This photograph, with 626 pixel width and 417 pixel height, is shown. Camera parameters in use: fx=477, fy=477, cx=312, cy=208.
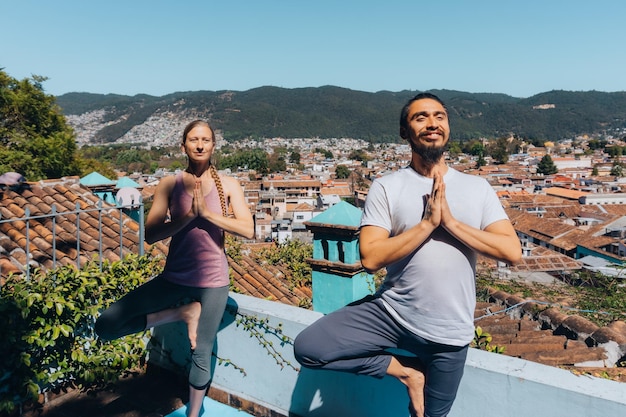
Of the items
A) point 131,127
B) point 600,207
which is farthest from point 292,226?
point 131,127

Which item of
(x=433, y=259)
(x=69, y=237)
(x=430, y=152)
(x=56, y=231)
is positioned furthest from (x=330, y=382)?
(x=56, y=231)

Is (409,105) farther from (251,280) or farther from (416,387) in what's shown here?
(251,280)

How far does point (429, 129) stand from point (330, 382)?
1161mm

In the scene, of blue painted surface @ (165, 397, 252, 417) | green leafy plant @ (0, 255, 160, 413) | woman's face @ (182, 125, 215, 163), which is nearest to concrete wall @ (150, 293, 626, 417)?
blue painted surface @ (165, 397, 252, 417)

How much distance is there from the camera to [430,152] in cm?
154

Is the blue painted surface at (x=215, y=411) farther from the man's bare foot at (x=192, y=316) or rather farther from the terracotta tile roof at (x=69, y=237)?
the terracotta tile roof at (x=69, y=237)

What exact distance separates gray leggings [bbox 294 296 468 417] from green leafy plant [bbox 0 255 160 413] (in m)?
1.34

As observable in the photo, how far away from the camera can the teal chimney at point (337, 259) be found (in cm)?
279

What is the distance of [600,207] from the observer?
36625mm

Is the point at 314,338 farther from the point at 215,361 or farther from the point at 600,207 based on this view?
the point at 600,207

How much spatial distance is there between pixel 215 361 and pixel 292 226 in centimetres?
2992

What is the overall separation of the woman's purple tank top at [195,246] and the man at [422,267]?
23.5 inches

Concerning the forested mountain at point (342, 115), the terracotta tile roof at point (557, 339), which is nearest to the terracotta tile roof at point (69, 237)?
the terracotta tile roof at point (557, 339)

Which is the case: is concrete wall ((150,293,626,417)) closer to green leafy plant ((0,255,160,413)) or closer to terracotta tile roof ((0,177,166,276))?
green leafy plant ((0,255,160,413))
